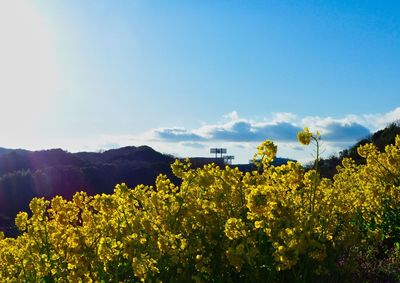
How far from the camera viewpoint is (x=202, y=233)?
6.37 meters

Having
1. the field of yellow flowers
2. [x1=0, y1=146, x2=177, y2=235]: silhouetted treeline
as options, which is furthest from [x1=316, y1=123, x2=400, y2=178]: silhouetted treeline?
the field of yellow flowers

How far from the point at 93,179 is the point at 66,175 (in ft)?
7.72

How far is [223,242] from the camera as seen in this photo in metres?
6.17

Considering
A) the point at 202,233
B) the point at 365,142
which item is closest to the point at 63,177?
the point at 365,142

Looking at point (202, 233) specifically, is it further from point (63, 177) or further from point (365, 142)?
point (63, 177)

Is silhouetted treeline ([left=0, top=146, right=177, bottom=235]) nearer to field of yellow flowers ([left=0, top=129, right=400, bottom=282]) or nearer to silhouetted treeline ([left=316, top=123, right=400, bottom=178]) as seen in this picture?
silhouetted treeline ([left=316, top=123, right=400, bottom=178])

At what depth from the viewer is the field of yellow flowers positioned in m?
5.36

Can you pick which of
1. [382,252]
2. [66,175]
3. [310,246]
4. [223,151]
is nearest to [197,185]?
[310,246]

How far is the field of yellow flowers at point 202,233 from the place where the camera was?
5359 mm

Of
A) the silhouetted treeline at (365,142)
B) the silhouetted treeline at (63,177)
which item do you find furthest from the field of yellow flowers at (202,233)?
the silhouetted treeline at (63,177)

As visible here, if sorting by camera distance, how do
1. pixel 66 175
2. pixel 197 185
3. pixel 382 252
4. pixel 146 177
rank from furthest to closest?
pixel 146 177, pixel 66 175, pixel 382 252, pixel 197 185

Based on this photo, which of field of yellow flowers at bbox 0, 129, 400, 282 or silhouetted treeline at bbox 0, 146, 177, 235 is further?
silhouetted treeline at bbox 0, 146, 177, 235

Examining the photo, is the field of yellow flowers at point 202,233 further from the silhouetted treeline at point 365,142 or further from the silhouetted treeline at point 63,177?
the silhouetted treeline at point 63,177

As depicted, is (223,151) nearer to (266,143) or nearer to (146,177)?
(146,177)
